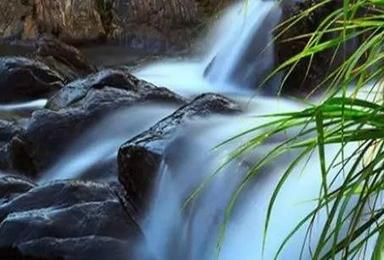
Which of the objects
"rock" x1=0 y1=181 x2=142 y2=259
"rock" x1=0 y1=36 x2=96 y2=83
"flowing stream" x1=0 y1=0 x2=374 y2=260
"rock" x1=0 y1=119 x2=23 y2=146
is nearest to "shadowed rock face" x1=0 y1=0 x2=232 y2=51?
"rock" x1=0 y1=36 x2=96 y2=83

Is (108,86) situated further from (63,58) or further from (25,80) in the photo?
(63,58)

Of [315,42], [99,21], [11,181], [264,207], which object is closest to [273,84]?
[11,181]

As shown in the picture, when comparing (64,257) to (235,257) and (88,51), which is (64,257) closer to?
(235,257)

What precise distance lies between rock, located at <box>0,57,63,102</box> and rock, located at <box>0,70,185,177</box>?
103 cm

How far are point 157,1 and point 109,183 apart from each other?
17.1 ft

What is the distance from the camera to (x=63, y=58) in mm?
8133

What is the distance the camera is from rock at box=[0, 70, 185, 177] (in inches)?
216

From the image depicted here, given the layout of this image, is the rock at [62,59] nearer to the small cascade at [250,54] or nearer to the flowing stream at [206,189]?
the small cascade at [250,54]

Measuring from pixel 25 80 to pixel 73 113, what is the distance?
1.86 metres

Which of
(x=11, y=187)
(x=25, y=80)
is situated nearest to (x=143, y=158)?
(x=11, y=187)

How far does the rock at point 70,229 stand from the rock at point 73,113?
1.19m

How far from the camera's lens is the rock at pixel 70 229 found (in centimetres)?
398

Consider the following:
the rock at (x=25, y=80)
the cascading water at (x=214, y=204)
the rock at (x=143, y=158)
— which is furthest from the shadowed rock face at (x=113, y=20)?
the rock at (x=143, y=158)

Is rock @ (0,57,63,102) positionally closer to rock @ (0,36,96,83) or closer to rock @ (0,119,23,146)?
rock @ (0,36,96,83)
